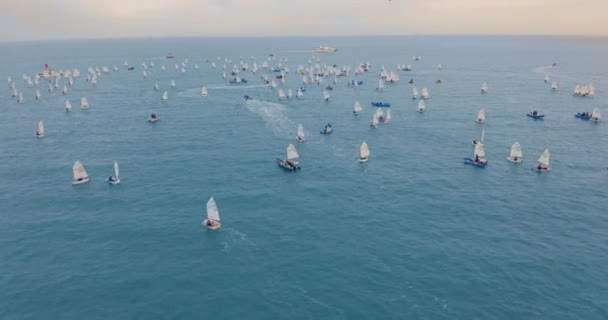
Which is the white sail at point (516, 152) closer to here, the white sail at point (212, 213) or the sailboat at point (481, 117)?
the sailboat at point (481, 117)

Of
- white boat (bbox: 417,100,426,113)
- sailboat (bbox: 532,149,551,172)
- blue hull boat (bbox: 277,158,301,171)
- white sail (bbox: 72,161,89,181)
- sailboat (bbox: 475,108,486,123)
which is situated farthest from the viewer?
white boat (bbox: 417,100,426,113)

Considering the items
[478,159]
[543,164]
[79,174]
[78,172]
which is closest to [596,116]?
[543,164]

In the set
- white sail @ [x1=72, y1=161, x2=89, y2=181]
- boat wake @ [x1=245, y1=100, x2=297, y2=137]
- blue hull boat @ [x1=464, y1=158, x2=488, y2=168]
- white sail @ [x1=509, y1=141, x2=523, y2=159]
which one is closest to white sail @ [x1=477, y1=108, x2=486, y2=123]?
white sail @ [x1=509, y1=141, x2=523, y2=159]

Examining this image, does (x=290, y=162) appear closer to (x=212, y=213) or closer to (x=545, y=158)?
(x=212, y=213)

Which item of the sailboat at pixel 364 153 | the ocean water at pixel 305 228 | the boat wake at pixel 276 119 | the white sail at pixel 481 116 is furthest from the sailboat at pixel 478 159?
the boat wake at pixel 276 119

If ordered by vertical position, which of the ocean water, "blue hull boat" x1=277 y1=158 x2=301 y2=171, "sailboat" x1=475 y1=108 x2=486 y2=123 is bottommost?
the ocean water

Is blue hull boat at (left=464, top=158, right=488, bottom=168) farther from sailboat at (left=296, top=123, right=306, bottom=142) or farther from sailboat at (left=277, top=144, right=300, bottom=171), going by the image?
sailboat at (left=296, top=123, right=306, bottom=142)

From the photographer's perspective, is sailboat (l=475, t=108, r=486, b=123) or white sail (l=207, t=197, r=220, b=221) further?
sailboat (l=475, t=108, r=486, b=123)
